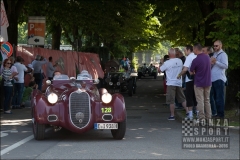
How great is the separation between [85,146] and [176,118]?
19.1 ft

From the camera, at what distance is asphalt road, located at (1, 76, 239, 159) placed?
1091cm

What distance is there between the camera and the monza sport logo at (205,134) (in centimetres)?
1213

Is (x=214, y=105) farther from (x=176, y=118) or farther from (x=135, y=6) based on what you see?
(x=135, y=6)

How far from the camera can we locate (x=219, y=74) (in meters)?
16.1

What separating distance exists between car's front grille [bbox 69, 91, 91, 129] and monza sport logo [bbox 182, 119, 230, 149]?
6.59 ft

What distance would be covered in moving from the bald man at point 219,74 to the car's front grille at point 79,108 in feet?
14.2

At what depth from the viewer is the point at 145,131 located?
14.7 meters

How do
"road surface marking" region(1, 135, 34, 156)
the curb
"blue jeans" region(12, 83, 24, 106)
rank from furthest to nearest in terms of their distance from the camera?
1. "blue jeans" region(12, 83, 24, 106)
2. the curb
3. "road surface marking" region(1, 135, 34, 156)

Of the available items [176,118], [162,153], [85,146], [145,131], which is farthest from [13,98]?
[162,153]

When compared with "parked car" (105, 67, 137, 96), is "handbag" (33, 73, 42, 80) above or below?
above

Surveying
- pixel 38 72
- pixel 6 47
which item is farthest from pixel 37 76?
pixel 6 47

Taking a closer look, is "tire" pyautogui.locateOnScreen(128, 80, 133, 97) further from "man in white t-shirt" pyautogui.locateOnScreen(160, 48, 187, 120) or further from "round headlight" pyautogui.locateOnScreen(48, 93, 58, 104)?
"round headlight" pyautogui.locateOnScreen(48, 93, 58, 104)

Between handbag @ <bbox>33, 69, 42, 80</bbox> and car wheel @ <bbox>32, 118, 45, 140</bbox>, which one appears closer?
car wheel @ <bbox>32, 118, 45, 140</bbox>

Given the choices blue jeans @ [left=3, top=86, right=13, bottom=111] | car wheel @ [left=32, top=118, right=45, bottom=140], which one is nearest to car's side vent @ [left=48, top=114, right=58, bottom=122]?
car wheel @ [left=32, top=118, right=45, bottom=140]
